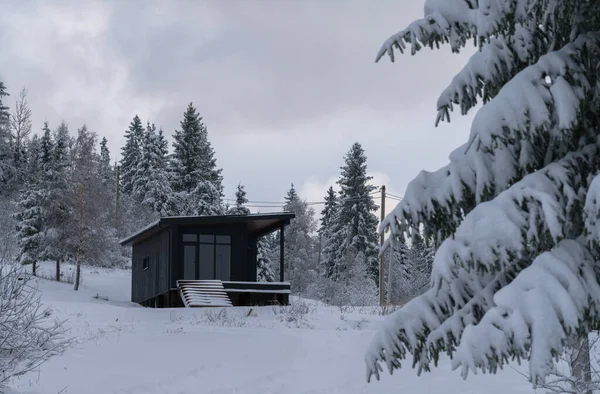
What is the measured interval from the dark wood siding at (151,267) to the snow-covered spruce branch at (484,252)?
2560cm

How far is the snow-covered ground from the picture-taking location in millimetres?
13477

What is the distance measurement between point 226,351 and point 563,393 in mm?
10376

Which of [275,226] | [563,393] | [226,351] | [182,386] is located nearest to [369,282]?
[275,226]

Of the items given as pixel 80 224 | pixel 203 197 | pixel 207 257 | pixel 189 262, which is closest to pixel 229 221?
pixel 207 257

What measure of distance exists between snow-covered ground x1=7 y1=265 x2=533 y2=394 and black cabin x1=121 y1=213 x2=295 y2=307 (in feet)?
18.6

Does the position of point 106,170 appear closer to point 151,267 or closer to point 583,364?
point 151,267

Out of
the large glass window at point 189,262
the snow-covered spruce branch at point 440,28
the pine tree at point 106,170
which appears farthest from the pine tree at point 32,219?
the snow-covered spruce branch at point 440,28

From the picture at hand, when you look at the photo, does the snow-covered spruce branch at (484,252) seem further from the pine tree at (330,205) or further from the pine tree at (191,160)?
the pine tree at (330,205)

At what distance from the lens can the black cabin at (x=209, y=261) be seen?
94.7ft

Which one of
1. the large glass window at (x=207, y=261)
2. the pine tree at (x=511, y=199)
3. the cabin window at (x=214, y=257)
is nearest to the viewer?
the pine tree at (x=511, y=199)

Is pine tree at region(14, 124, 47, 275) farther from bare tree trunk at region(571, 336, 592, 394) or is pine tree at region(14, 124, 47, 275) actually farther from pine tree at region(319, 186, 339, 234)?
bare tree trunk at region(571, 336, 592, 394)

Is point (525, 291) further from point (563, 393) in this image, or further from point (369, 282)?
point (369, 282)

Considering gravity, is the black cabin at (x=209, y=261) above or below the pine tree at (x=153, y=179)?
below

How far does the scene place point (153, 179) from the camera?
6462 cm
